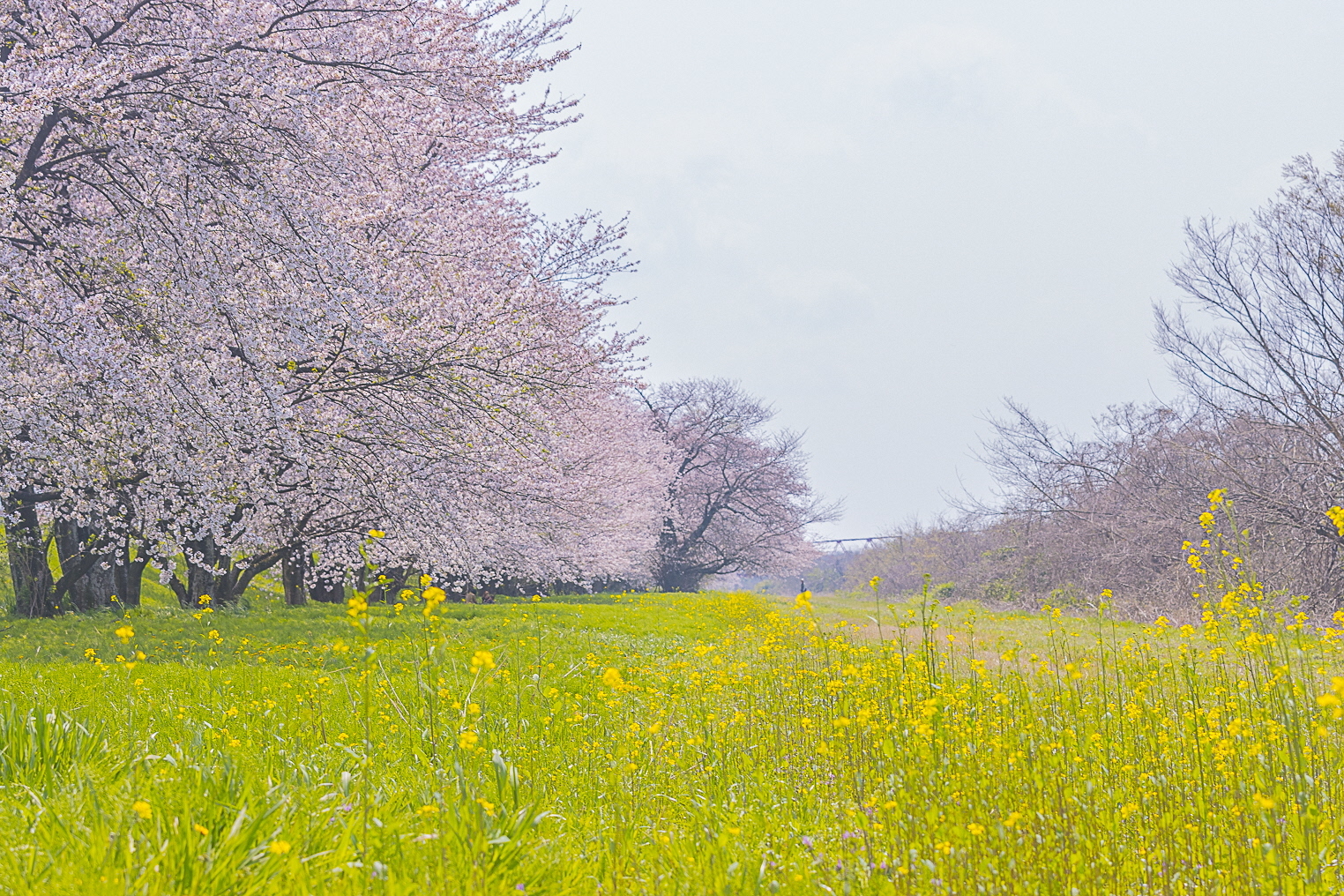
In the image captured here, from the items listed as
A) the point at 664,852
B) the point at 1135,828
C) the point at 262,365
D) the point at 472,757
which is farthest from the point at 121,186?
the point at 1135,828

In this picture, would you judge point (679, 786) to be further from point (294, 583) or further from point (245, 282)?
point (294, 583)

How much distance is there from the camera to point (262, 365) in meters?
8.81

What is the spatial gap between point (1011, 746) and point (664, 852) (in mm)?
2204

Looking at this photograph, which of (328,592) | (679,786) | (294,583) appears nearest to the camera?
(679,786)

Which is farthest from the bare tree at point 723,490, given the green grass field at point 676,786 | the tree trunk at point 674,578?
the green grass field at point 676,786

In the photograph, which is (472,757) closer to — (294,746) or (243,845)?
(294,746)

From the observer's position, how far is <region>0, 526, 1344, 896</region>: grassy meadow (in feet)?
8.09

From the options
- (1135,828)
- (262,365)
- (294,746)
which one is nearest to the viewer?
(1135,828)

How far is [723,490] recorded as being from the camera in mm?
45531

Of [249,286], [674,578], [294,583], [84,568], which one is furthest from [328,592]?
[674,578]

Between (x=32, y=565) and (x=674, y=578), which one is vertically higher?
(x=32, y=565)

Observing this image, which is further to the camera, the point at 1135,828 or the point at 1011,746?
the point at 1011,746

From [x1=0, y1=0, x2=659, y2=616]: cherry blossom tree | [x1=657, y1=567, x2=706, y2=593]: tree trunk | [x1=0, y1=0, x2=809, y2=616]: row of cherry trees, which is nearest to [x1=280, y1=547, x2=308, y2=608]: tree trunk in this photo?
[x1=0, y1=0, x2=809, y2=616]: row of cherry trees

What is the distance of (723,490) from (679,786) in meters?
41.5
